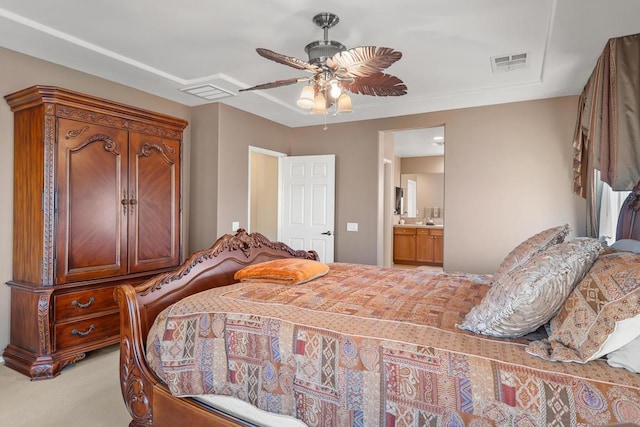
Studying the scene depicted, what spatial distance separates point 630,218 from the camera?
8.52 feet

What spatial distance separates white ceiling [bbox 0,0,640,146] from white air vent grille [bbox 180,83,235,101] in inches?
3.2

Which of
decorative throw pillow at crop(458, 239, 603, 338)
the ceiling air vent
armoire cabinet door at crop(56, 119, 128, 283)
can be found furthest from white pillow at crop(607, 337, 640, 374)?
armoire cabinet door at crop(56, 119, 128, 283)

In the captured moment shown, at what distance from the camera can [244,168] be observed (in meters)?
4.77

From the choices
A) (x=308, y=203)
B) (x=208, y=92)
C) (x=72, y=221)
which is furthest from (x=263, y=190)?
(x=72, y=221)

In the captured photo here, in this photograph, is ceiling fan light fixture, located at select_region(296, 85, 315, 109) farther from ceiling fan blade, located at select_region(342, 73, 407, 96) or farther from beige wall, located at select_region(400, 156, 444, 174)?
beige wall, located at select_region(400, 156, 444, 174)

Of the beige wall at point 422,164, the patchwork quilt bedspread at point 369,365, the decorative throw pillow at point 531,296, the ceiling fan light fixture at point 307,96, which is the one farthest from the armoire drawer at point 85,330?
the beige wall at point 422,164

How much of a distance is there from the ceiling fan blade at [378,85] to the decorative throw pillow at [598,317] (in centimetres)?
175

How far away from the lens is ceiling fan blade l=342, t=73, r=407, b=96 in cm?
255

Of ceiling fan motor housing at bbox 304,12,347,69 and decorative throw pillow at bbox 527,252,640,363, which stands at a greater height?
ceiling fan motor housing at bbox 304,12,347,69

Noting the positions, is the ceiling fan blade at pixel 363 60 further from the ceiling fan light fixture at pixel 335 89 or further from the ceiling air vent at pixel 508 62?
the ceiling air vent at pixel 508 62

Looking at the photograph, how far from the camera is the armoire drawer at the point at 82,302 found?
2.85 m

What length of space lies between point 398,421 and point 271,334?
0.62m

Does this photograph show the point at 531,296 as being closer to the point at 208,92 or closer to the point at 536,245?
the point at 536,245

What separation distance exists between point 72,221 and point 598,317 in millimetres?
3421
